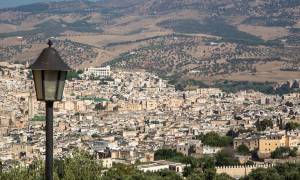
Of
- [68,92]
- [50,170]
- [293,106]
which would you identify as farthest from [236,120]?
[50,170]

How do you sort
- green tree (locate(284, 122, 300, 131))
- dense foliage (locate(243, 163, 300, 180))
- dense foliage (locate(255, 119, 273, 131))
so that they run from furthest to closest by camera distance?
dense foliage (locate(255, 119, 273, 131)) → green tree (locate(284, 122, 300, 131)) → dense foliage (locate(243, 163, 300, 180))

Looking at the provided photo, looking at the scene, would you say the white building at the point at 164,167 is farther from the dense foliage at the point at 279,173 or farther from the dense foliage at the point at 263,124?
the dense foliage at the point at 263,124

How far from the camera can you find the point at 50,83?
6281mm

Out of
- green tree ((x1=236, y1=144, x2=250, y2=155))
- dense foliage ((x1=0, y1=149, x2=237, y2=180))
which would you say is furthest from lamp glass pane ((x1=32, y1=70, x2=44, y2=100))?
green tree ((x1=236, y1=144, x2=250, y2=155))

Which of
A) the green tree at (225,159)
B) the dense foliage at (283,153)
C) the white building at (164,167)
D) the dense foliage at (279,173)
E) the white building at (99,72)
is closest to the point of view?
the dense foliage at (279,173)

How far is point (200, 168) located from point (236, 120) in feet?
89.1

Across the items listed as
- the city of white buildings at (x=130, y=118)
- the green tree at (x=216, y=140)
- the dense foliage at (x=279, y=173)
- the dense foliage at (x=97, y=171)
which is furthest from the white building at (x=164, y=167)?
the green tree at (x=216, y=140)

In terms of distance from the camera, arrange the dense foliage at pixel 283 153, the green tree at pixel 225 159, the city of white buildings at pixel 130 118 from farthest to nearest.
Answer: the city of white buildings at pixel 130 118 < the dense foliage at pixel 283 153 < the green tree at pixel 225 159

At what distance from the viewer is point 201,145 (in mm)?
51406

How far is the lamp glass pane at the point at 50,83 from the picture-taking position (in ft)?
20.6

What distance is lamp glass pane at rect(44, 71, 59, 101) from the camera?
6273mm

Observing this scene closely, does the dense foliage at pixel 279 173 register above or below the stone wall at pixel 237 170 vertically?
above

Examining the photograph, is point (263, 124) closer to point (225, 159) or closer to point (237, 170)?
point (225, 159)

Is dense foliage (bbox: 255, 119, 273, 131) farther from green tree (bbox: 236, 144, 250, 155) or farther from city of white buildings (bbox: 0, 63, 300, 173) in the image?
green tree (bbox: 236, 144, 250, 155)
